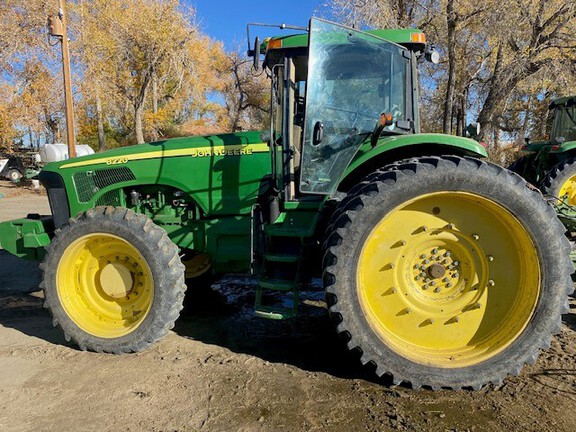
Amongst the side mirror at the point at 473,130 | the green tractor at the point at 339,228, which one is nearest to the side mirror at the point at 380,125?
the green tractor at the point at 339,228

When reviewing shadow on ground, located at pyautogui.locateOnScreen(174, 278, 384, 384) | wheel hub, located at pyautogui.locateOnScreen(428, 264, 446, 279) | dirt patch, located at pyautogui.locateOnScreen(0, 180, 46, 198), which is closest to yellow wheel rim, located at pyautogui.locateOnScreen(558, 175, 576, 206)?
shadow on ground, located at pyautogui.locateOnScreen(174, 278, 384, 384)

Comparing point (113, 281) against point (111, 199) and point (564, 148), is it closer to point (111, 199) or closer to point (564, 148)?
point (111, 199)

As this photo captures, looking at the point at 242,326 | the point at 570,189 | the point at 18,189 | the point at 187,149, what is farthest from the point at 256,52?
the point at 18,189

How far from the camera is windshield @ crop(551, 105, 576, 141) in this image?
8.91 meters

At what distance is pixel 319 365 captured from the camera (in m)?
3.37

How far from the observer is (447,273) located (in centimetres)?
312

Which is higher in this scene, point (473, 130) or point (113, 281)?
point (473, 130)

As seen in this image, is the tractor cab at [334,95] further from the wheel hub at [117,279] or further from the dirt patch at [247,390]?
the wheel hub at [117,279]

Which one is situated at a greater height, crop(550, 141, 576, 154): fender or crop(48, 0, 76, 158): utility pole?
crop(48, 0, 76, 158): utility pole

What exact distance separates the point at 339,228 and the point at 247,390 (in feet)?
4.21

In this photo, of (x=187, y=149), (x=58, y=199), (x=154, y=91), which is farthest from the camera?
(x=154, y=91)

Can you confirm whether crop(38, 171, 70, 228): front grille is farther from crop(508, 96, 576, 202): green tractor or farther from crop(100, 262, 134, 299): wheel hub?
crop(508, 96, 576, 202): green tractor

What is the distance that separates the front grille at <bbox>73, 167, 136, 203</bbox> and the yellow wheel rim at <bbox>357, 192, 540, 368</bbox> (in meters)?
2.42

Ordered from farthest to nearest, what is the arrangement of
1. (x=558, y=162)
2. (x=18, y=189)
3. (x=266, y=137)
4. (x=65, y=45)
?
(x=18, y=189)
(x=65, y=45)
(x=558, y=162)
(x=266, y=137)
